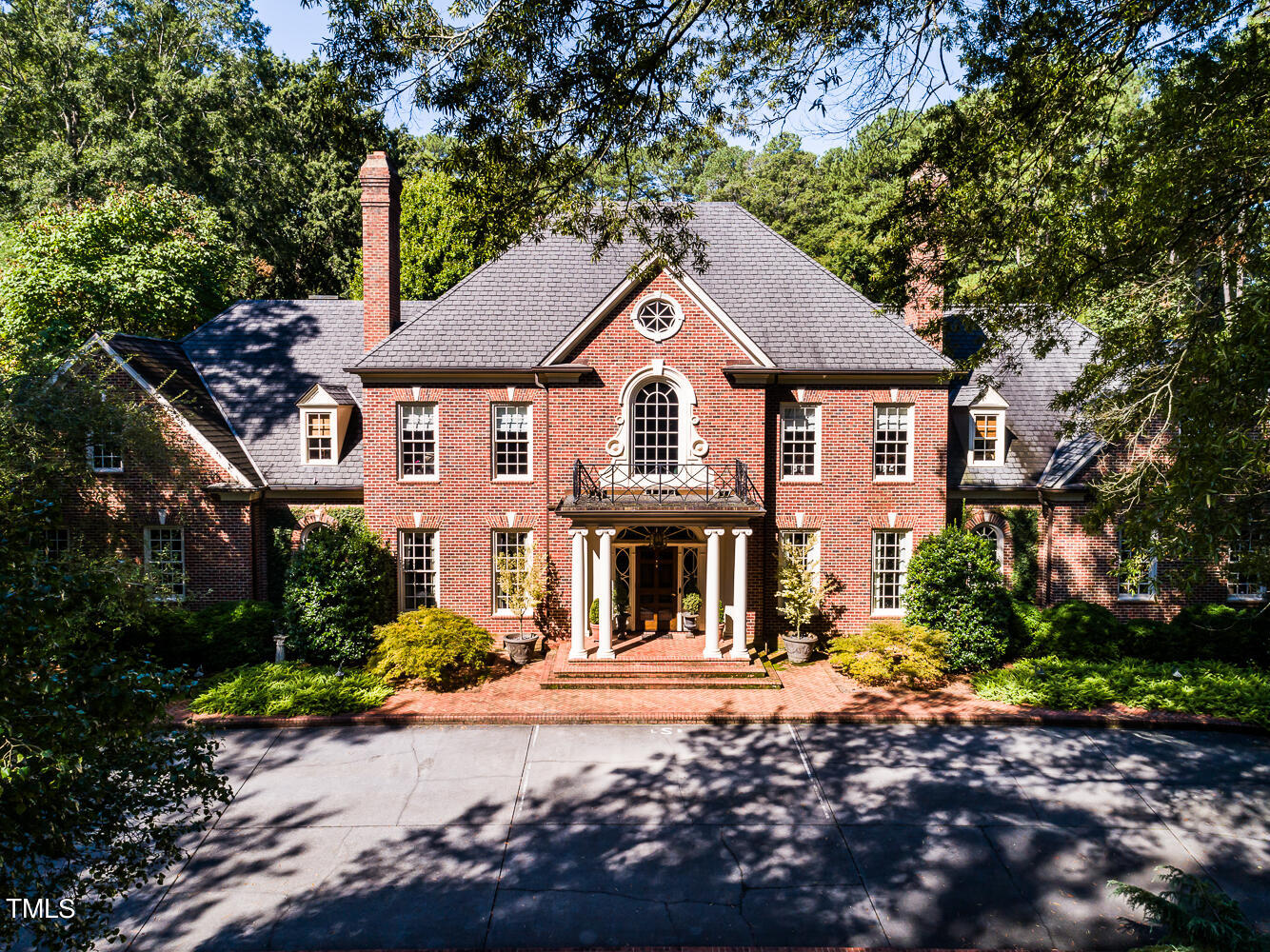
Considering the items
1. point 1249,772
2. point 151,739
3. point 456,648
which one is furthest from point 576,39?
point 1249,772

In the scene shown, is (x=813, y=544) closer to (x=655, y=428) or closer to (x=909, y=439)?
(x=909, y=439)

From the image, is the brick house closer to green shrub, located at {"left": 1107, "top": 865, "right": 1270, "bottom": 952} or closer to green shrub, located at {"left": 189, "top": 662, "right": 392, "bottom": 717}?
green shrub, located at {"left": 189, "top": 662, "right": 392, "bottom": 717}

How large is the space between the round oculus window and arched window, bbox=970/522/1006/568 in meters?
10.6

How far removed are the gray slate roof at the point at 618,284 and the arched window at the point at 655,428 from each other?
9.21 ft

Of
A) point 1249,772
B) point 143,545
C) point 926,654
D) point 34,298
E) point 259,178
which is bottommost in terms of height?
point 1249,772

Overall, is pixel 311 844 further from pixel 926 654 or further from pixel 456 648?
pixel 926 654

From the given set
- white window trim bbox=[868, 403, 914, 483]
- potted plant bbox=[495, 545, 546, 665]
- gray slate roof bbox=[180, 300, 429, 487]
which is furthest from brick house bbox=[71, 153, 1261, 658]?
potted plant bbox=[495, 545, 546, 665]

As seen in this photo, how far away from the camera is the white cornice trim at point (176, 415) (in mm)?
18391

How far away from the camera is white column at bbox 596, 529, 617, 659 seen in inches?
672

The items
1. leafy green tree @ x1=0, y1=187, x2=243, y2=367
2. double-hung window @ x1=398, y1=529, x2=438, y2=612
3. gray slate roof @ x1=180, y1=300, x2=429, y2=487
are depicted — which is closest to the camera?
double-hung window @ x1=398, y1=529, x2=438, y2=612

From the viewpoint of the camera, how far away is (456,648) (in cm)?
1633

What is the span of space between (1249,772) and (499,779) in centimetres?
1346

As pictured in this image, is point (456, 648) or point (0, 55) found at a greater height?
point (0, 55)

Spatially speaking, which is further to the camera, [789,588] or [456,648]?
[789,588]
